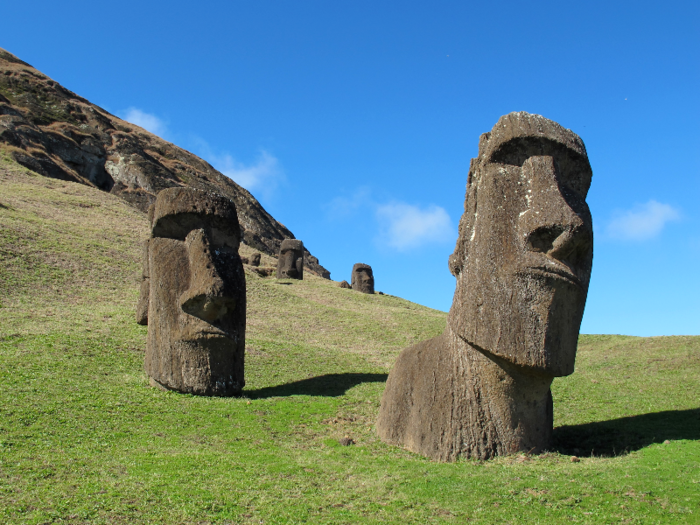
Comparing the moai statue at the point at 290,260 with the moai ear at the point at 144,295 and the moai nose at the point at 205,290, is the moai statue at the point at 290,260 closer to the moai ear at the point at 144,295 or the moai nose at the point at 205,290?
the moai ear at the point at 144,295

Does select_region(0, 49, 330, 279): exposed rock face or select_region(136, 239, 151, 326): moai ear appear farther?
select_region(0, 49, 330, 279): exposed rock face

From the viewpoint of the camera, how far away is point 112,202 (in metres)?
43.3

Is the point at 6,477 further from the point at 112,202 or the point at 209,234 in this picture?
the point at 112,202

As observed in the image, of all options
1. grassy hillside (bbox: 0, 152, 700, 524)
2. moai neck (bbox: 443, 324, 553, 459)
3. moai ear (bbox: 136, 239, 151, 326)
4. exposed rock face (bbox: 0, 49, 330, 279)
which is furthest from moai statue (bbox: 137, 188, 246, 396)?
exposed rock face (bbox: 0, 49, 330, 279)

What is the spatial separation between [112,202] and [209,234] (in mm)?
34004

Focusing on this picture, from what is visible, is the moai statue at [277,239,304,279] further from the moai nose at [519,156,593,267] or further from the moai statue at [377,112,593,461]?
the moai nose at [519,156,593,267]

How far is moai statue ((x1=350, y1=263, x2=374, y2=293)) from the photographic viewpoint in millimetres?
38531

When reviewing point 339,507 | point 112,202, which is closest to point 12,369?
point 339,507

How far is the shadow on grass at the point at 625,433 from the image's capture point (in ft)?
27.1

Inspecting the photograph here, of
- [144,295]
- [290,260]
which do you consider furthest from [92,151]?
[144,295]

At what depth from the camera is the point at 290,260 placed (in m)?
36.8

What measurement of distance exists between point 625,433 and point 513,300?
3051mm

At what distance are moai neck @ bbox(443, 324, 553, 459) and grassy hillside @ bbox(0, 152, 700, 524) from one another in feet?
0.87

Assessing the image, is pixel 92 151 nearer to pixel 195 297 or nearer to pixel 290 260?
pixel 290 260
